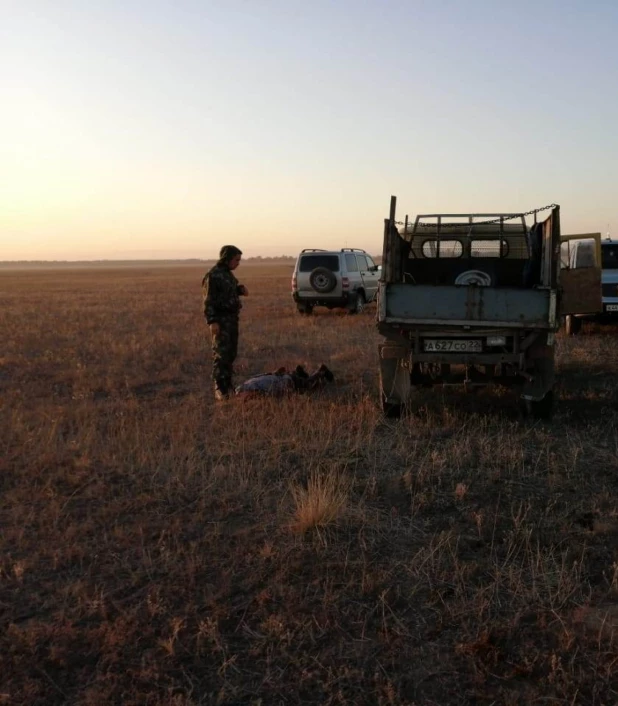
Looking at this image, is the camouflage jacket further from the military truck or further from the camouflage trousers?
the military truck

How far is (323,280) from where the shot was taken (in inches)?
733

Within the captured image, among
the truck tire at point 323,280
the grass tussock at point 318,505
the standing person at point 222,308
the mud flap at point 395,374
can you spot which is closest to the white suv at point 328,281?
the truck tire at point 323,280

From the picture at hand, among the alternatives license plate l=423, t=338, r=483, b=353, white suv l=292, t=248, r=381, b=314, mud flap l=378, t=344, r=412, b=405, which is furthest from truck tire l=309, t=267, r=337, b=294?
license plate l=423, t=338, r=483, b=353

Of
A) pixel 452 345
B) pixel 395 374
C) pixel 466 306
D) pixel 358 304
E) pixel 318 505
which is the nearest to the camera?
pixel 318 505

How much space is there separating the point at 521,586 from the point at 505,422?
3.45 meters

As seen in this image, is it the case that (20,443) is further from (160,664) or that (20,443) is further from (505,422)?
(505,422)

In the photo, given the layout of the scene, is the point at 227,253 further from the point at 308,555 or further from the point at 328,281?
the point at 328,281

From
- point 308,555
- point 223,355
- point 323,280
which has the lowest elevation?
point 308,555

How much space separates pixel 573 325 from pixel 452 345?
794cm

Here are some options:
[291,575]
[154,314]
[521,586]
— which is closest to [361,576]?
[291,575]

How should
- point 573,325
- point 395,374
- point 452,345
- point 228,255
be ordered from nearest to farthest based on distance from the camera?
point 452,345
point 395,374
point 228,255
point 573,325

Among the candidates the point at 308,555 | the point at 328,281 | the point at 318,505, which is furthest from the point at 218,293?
the point at 328,281

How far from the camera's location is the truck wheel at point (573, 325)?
13.9m

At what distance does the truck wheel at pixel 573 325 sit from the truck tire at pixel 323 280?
6.45 meters
